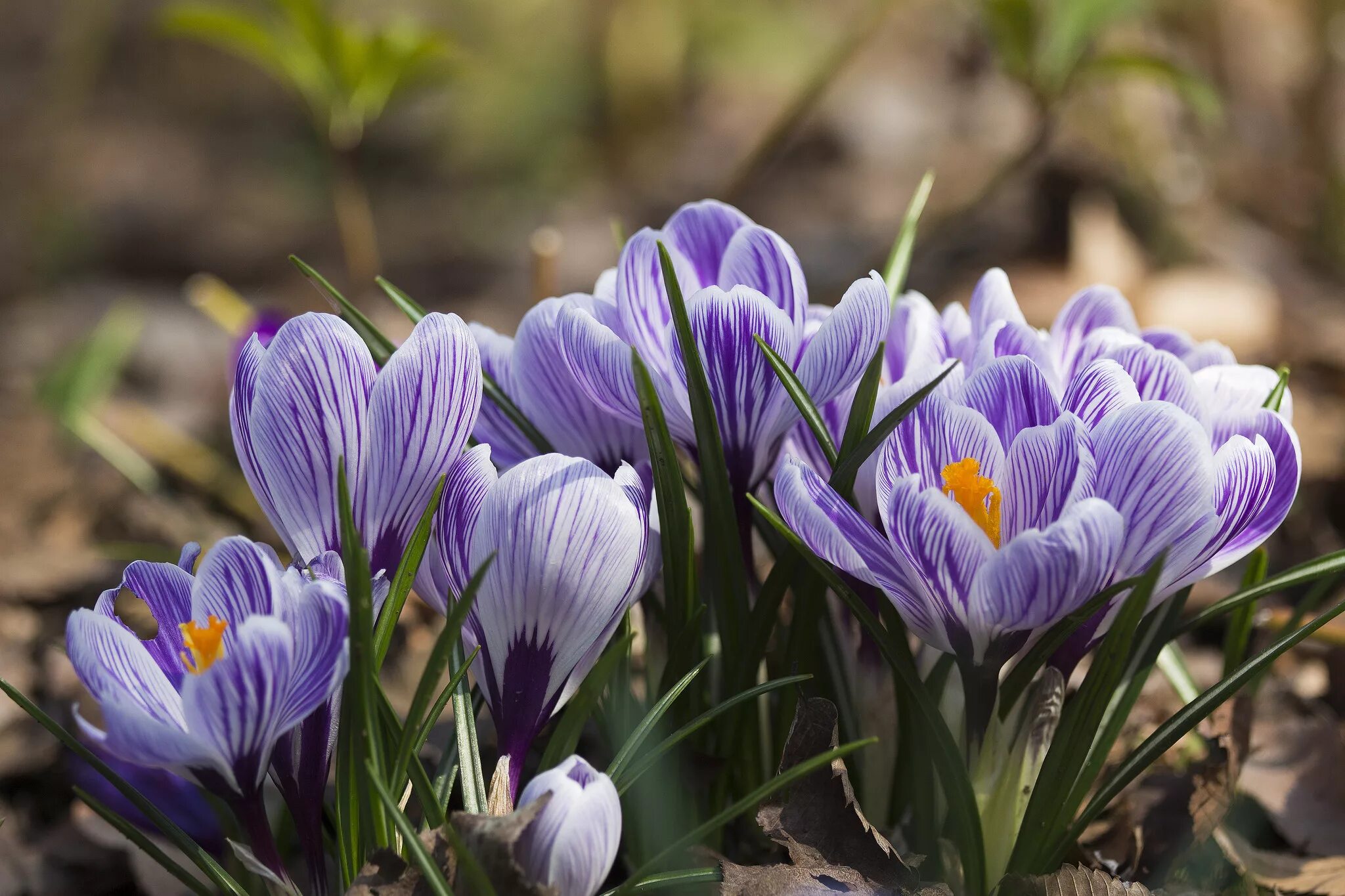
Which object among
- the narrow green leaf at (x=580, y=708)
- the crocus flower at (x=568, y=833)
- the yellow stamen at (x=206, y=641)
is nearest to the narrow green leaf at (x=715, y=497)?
the narrow green leaf at (x=580, y=708)

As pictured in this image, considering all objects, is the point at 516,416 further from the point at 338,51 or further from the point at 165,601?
the point at 338,51

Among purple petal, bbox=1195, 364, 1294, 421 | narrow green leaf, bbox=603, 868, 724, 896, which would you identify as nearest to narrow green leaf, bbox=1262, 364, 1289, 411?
purple petal, bbox=1195, 364, 1294, 421

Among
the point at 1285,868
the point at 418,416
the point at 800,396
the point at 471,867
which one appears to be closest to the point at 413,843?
the point at 471,867

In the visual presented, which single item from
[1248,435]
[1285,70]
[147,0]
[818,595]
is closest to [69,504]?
[818,595]

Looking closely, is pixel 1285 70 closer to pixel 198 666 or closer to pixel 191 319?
pixel 191 319

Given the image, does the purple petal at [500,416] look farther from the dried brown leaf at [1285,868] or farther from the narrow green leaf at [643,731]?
the dried brown leaf at [1285,868]

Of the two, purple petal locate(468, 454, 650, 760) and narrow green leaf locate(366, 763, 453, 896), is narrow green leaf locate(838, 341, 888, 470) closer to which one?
purple petal locate(468, 454, 650, 760)
